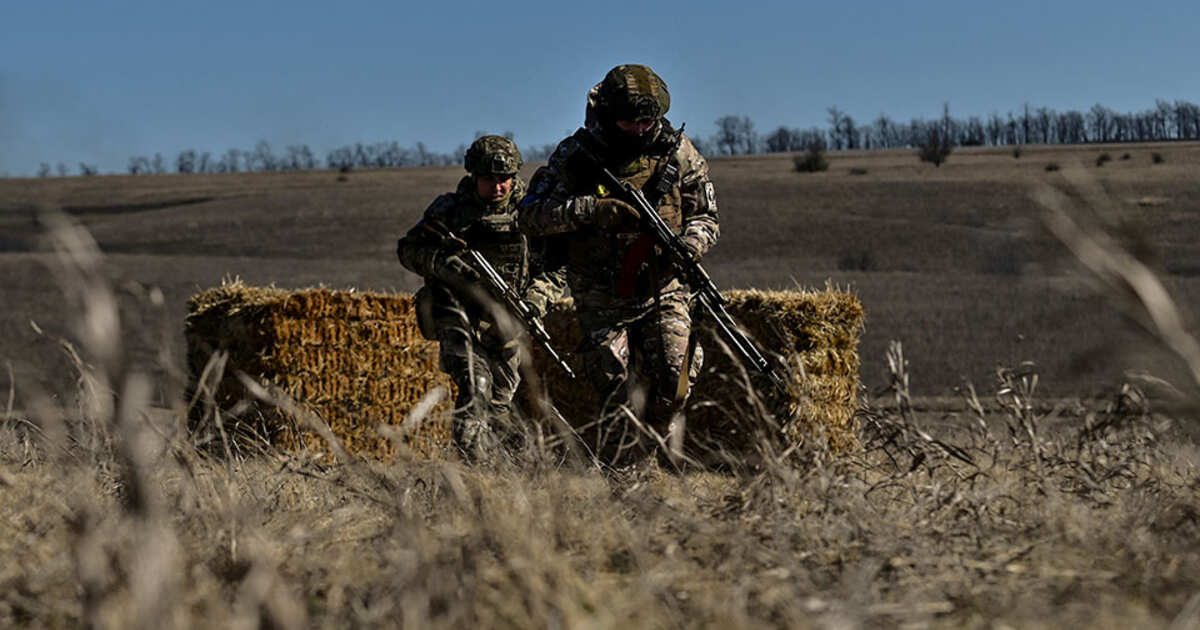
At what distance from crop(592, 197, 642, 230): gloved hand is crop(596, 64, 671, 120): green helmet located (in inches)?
15.1

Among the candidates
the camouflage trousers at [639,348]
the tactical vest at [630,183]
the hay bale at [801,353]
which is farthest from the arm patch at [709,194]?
the hay bale at [801,353]

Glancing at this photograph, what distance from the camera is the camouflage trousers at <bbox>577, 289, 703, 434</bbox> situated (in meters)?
5.83

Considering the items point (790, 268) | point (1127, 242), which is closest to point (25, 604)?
point (1127, 242)

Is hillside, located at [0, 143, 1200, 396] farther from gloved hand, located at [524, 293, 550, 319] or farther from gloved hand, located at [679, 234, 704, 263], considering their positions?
gloved hand, located at [524, 293, 550, 319]

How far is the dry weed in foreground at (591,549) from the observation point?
92.4 inches

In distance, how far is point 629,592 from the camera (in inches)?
103

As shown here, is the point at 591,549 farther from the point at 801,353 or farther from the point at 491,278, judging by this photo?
the point at 801,353

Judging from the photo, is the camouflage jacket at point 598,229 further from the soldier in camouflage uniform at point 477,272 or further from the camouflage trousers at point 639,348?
the soldier in camouflage uniform at point 477,272

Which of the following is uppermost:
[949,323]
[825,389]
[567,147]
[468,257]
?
[567,147]

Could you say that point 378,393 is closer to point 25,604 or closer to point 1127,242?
point 25,604

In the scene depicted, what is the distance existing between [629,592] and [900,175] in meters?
54.8

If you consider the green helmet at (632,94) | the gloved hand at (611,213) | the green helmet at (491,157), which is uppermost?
the green helmet at (632,94)

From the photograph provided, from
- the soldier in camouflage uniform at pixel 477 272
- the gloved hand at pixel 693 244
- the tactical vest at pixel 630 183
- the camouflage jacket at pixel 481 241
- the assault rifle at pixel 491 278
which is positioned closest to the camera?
the gloved hand at pixel 693 244

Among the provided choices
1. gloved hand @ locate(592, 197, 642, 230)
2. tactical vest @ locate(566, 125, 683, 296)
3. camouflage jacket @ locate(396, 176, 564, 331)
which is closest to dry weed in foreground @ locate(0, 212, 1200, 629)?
gloved hand @ locate(592, 197, 642, 230)
